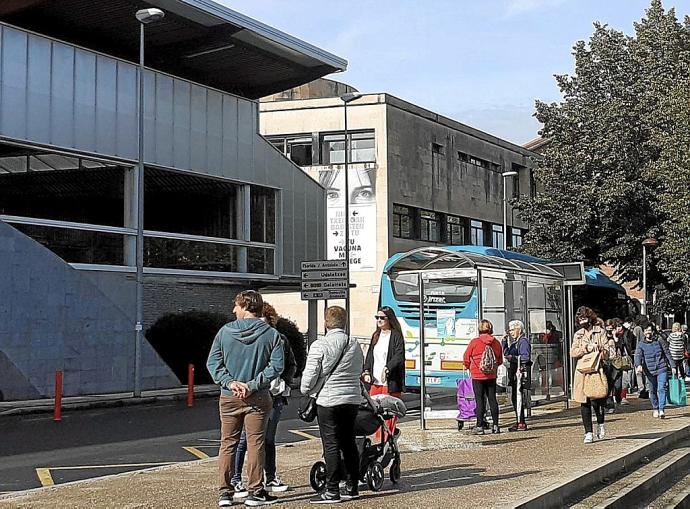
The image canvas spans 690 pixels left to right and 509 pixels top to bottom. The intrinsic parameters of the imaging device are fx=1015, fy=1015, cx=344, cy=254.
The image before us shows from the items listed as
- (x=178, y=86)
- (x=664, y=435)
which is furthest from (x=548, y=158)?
(x=664, y=435)

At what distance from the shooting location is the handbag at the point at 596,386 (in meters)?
13.8

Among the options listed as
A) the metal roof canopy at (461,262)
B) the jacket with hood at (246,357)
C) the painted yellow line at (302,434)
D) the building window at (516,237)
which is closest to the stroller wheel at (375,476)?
the jacket with hood at (246,357)

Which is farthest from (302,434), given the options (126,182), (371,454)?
(126,182)

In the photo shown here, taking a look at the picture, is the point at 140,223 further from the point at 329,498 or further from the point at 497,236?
the point at 497,236

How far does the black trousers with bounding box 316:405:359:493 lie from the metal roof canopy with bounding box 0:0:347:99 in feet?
68.9

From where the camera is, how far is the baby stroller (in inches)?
377

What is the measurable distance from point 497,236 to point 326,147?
1628 cm

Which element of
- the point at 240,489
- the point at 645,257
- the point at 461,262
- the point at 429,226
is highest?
the point at 429,226

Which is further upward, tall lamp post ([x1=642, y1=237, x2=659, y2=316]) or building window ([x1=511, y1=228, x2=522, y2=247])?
building window ([x1=511, y1=228, x2=522, y2=247])

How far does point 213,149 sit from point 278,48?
4.34 metres

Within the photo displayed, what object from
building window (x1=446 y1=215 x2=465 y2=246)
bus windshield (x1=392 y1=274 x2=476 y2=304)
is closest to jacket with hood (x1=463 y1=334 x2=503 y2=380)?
bus windshield (x1=392 y1=274 x2=476 y2=304)

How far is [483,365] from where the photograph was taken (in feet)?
47.5

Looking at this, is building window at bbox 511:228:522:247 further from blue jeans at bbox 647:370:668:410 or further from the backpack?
the backpack

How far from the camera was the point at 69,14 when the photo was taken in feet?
94.5
